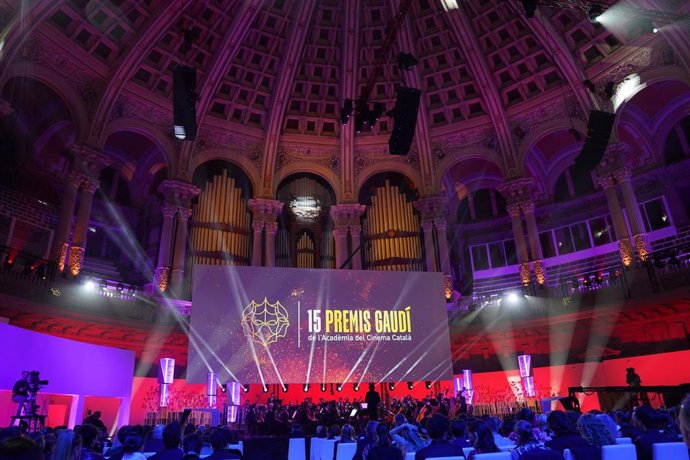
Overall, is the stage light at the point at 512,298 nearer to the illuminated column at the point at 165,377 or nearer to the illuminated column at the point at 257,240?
the illuminated column at the point at 257,240

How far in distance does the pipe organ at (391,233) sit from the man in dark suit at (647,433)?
16271 mm

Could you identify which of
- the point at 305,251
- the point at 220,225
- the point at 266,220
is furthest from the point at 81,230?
the point at 305,251

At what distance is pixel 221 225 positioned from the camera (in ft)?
68.8

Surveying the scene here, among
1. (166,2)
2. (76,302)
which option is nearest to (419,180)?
(166,2)

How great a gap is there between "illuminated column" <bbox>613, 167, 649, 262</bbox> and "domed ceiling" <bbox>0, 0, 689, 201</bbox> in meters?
2.58

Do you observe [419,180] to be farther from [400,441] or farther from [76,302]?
[400,441]

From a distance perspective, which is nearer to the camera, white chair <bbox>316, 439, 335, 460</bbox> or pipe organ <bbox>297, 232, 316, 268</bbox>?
white chair <bbox>316, 439, 335, 460</bbox>

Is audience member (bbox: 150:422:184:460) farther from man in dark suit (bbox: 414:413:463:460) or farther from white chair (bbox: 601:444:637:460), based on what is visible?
white chair (bbox: 601:444:637:460)

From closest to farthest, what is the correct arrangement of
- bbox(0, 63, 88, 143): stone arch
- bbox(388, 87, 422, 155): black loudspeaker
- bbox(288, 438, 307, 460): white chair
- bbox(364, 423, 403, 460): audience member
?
bbox(364, 423, 403, 460): audience member → bbox(288, 438, 307, 460): white chair → bbox(0, 63, 88, 143): stone arch → bbox(388, 87, 422, 155): black loudspeaker

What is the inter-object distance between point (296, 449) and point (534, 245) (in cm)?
1449

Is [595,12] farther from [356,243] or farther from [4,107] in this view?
[4,107]

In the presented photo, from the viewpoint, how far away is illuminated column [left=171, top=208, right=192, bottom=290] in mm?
18953

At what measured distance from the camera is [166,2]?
18484 mm

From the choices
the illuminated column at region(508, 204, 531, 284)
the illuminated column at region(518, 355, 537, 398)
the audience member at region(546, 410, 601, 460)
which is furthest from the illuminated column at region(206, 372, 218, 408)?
the illuminated column at region(508, 204, 531, 284)
